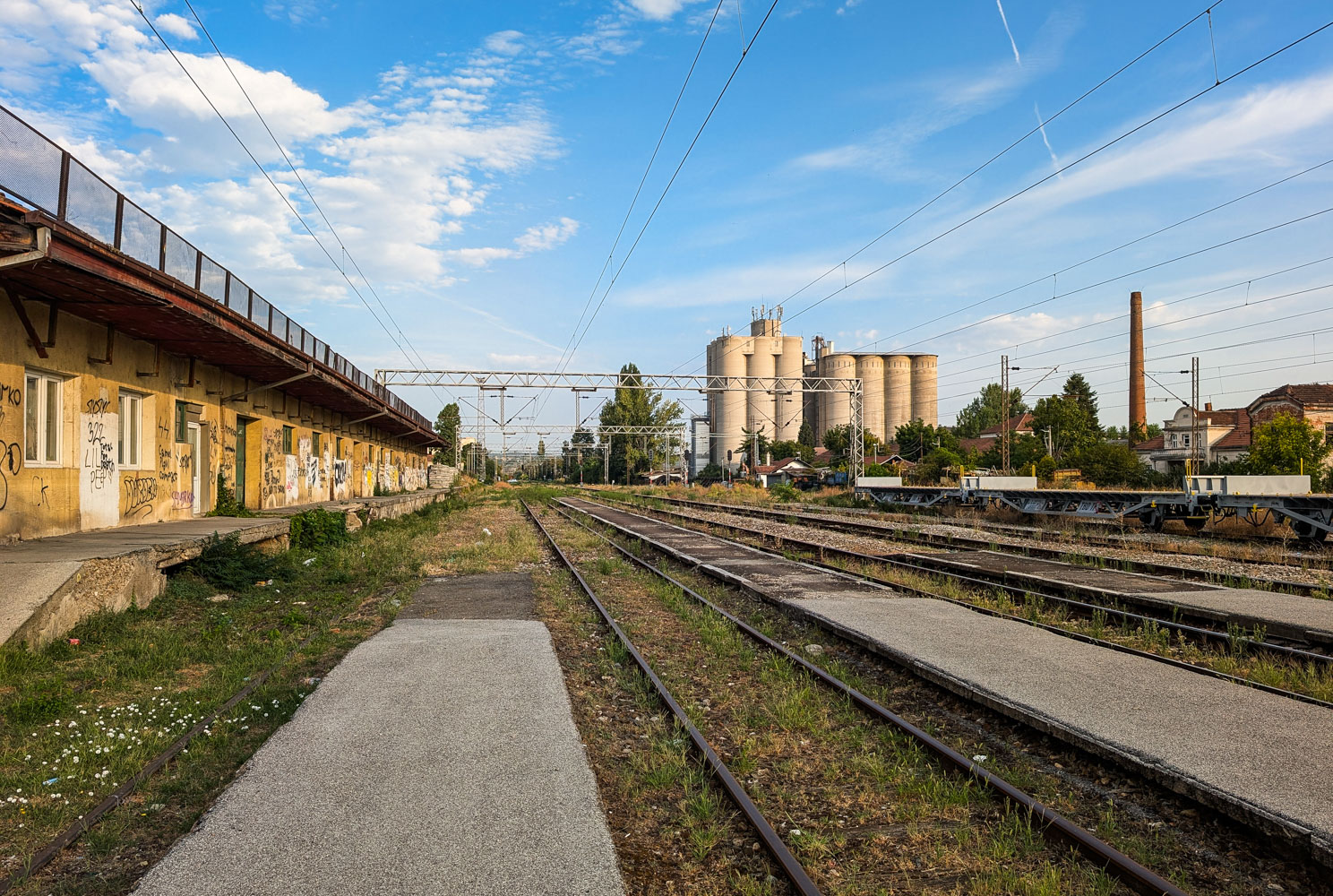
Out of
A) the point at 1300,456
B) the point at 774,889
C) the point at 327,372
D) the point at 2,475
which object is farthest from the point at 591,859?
the point at 1300,456

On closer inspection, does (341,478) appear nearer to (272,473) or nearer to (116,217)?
(272,473)

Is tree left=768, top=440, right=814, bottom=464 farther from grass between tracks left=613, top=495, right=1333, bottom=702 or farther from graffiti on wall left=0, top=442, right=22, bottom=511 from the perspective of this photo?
graffiti on wall left=0, top=442, right=22, bottom=511

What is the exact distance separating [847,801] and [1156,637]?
547 cm

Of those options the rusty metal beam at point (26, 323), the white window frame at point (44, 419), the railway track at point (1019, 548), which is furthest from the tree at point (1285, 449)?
the rusty metal beam at point (26, 323)

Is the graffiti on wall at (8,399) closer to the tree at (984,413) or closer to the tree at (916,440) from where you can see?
the tree at (916,440)

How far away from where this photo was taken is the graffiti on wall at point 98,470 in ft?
40.3

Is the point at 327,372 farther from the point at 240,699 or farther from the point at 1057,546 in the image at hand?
the point at 1057,546

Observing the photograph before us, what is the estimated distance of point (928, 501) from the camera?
106 feet

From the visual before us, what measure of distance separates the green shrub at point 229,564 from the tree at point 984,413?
11248 cm

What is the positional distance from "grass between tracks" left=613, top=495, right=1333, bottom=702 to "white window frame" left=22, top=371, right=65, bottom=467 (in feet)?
40.5

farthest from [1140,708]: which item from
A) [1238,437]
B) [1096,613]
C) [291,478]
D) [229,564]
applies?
[1238,437]

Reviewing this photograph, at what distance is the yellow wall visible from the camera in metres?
10.6

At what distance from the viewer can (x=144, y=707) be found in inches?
250

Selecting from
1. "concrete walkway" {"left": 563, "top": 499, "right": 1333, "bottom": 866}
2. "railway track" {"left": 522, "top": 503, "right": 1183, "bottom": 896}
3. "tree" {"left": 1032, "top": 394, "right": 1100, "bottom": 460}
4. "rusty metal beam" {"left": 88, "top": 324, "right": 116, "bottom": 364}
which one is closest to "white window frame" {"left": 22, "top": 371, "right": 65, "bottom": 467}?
"rusty metal beam" {"left": 88, "top": 324, "right": 116, "bottom": 364}
